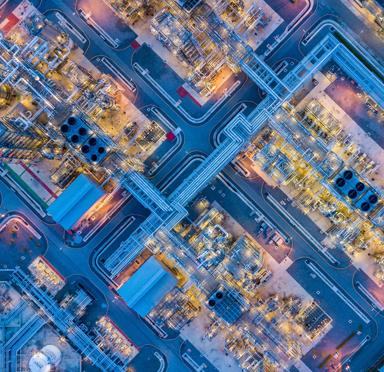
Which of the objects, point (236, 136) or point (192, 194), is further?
point (192, 194)

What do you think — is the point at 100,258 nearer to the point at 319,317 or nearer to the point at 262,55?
the point at 319,317

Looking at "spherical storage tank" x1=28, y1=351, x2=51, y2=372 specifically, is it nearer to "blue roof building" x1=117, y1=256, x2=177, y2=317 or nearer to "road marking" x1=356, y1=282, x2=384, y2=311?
"blue roof building" x1=117, y1=256, x2=177, y2=317

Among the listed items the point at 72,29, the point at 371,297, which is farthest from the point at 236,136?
the point at 371,297

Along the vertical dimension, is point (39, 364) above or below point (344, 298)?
below

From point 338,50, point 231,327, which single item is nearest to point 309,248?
point 231,327

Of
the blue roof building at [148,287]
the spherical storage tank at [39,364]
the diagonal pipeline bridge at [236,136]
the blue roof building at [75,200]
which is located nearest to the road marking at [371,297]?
the diagonal pipeline bridge at [236,136]

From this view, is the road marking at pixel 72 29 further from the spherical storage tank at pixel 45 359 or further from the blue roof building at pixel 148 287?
the spherical storage tank at pixel 45 359

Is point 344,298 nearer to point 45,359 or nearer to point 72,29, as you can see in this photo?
point 45,359
